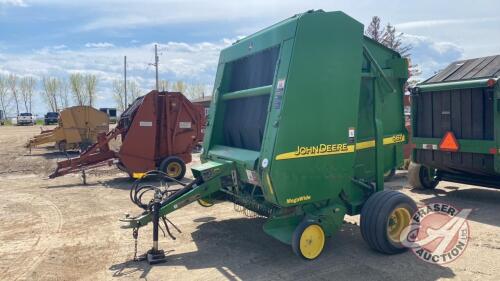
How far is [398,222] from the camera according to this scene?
16.8ft

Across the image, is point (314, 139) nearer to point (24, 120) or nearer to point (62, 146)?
point (62, 146)

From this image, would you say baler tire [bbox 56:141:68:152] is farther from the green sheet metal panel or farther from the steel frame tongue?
the green sheet metal panel

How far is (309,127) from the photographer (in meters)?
4.64

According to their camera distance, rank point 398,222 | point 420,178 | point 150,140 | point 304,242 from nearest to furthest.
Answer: point 304,242
point 398,222
point 420,178
point 150,140

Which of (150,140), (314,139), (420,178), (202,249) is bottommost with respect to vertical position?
(202,249)

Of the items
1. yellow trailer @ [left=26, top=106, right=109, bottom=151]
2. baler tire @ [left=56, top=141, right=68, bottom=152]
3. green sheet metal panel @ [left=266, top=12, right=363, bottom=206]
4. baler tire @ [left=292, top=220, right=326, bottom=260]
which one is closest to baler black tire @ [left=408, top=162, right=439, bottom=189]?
green sheet metal panel @ [left=266, top=12, right=363, bottom=206]

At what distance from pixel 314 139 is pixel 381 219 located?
1172 millimetres

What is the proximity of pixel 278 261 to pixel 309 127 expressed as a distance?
5.02 feet

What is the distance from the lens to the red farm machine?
35.0 feet

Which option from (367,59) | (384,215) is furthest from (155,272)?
(367,59)

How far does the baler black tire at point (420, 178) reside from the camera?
874 centimetres

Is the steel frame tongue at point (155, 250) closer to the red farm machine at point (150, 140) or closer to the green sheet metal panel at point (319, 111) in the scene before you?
the green sheet metal panel at point (319, 111)

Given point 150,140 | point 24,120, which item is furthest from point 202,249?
point 24,120

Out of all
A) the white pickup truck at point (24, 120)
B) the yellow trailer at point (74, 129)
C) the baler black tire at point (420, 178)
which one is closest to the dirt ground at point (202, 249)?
the baler black tire at point (420, 178)
